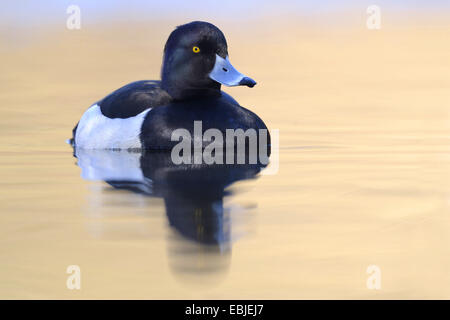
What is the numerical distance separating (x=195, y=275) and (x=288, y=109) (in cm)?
648

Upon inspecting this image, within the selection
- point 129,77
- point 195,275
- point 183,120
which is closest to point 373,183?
point 183,120

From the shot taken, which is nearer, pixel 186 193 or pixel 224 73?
pixel 186 193

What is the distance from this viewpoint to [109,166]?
7062 mm

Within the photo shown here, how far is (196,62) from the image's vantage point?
7773 millimetres

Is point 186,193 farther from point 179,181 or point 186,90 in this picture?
point 186,90

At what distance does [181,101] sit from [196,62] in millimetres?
345

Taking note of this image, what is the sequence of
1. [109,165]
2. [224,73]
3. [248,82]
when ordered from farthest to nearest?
1. [224,73]
2. [248,82]
3. [109,165]

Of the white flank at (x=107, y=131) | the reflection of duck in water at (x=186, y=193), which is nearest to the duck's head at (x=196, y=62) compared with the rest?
the white flank at (x=107, y=131)

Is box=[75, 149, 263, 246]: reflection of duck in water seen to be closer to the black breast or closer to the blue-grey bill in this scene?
the black breast

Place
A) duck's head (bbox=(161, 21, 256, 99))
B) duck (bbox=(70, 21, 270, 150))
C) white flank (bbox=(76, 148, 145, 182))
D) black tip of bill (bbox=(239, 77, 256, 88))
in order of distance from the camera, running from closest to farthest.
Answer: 1. white flank (bbox=(76, 148, 145, 182))
2. black tip of bill (bbox=(239, 77, 256, 88))
3. duck (bbox=(70, 21, 270, 150))
4. duck's head (bbox=(161, 21, 256, 99))

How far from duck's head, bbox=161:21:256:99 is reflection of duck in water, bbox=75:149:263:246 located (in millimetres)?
690

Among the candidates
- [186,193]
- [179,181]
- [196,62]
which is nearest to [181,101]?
[196,62]

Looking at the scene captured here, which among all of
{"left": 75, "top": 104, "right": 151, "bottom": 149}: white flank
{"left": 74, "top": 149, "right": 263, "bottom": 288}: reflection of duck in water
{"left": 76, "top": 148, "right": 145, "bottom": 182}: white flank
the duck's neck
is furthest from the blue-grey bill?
{"left": 76, "top": 148, "right": 145, "bottom": 182}: white flank

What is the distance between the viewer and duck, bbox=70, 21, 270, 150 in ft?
24.6
